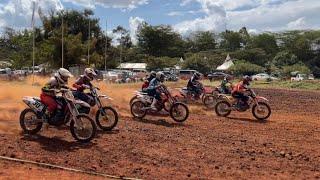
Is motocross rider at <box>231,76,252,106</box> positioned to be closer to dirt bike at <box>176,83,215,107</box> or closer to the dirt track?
dirt bike at <box>176,83,215,107</box>

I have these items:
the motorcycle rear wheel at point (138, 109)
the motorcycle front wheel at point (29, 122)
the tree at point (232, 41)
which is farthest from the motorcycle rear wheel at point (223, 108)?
the tree at point (232, 41)

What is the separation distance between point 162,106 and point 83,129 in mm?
5355

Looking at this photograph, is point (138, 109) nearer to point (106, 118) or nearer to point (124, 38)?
point (106, 118)

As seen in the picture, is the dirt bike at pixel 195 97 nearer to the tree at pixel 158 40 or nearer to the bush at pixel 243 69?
the bush at pixel 243 69

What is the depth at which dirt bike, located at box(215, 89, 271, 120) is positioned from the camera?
58.3 ft

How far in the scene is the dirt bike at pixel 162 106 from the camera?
630 inches

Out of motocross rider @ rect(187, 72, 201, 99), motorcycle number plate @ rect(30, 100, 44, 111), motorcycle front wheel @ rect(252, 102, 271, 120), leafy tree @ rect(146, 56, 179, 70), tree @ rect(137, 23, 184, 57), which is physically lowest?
motorcycle front wheel @ rect(252, 102, 271, 120)

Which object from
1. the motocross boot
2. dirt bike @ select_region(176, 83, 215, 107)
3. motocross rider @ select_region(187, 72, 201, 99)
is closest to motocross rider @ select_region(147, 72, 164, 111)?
the motocross boot

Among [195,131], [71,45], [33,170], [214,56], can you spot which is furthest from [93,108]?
[214,56]

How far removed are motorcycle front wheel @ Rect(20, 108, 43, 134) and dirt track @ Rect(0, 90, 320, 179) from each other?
0.86ft

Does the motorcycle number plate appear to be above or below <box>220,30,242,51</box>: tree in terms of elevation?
below

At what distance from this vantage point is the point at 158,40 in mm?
106812

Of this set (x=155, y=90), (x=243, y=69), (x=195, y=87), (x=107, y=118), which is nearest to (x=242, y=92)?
(x=155, y=90)

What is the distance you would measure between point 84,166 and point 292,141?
19.2 ft
